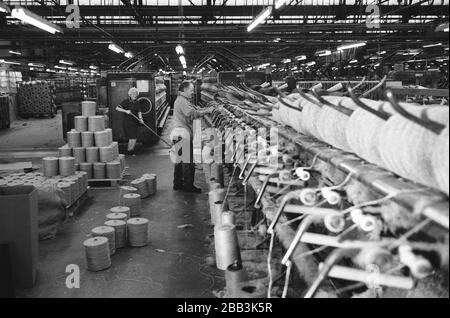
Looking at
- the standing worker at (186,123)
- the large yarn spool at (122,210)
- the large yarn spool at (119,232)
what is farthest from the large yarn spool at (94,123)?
the large yarn spool at (119,232)

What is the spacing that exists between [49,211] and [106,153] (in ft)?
9.39

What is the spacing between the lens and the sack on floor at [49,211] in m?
5.57

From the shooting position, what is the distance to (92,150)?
826 centimetres

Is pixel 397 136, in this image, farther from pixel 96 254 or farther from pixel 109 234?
pixel 109 234

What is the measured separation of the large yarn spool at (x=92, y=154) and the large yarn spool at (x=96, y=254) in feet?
12.5

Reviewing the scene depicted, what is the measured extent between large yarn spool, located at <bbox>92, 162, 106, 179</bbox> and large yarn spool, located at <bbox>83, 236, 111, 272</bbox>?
3.77m

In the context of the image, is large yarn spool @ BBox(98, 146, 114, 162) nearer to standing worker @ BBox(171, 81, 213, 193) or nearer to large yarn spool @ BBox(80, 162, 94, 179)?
large yarn spool @ BBox(80, 162, 94, 179)

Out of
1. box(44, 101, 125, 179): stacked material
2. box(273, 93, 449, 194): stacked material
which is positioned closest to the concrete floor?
box(44, 101, 125, 179): stacked material

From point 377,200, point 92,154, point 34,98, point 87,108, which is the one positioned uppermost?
point 34,98

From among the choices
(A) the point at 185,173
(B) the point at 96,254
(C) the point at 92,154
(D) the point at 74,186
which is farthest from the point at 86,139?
(B) the point at 96,254

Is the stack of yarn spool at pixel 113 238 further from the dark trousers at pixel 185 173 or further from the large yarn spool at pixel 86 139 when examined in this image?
the large yarn spool at pixel 86 139

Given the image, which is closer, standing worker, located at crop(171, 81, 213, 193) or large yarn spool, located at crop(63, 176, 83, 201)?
large yarn spool, located at crop(63, 176, 83, 201)

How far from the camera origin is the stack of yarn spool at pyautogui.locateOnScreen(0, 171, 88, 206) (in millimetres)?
6199
